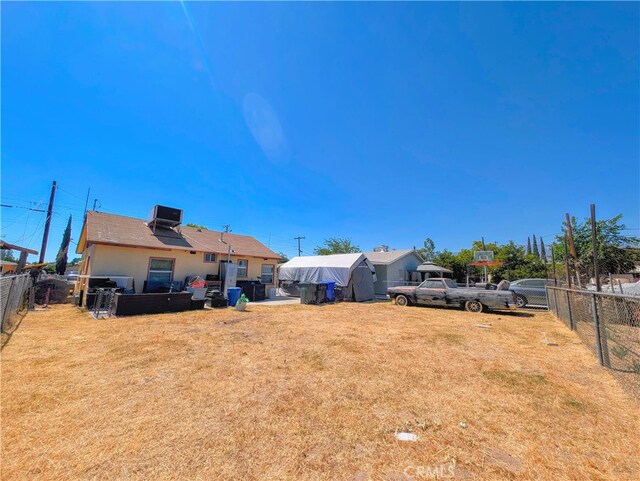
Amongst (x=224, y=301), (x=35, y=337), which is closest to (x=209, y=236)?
(x=224, y=301)

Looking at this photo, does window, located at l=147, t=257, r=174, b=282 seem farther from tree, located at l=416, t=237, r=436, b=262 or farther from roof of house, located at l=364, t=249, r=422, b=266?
tree, located at l=416, t=237, r=436, b=262

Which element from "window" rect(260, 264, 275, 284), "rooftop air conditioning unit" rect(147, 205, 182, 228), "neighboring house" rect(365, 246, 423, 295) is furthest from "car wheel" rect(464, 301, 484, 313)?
"rooftop air conditioning unit" rect(147, 205, 182, 228)

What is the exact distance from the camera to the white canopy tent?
16.5m

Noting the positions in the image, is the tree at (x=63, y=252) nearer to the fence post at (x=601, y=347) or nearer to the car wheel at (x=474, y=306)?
the car wheel at (x=474, y=306)

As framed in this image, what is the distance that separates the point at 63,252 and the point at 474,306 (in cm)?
3334

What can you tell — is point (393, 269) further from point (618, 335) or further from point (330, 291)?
point (618, 335)

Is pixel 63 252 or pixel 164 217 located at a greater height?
pixel 164 217

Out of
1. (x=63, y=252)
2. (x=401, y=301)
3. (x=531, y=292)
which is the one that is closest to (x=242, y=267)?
(x=401, y=301)

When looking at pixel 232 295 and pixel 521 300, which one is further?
pixel 521 300

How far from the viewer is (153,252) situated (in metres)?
12.7

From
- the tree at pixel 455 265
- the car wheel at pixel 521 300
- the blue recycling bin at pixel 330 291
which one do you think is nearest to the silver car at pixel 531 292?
the car wheel at pixel 521 300

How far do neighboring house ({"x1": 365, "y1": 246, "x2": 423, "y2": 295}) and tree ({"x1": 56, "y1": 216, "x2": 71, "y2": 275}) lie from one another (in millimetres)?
26412

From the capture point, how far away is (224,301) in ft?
38.8

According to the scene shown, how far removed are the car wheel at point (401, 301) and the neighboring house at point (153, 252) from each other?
8430mm
